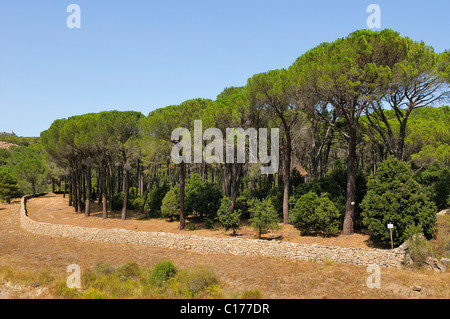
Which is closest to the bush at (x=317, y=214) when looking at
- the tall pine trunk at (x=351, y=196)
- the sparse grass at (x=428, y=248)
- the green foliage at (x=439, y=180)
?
the tall pine trunk at (x=351, y=196)

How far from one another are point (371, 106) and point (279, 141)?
1164 centimetres

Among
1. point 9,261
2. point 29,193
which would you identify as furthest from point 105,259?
point 29,193

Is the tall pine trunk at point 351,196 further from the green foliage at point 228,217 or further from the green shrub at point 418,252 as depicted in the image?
the green foliage at point 228,217

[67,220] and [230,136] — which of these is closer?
[230,136]

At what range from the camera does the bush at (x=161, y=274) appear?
12.0m

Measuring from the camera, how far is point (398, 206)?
1491 cm

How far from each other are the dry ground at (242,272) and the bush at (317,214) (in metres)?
4.72

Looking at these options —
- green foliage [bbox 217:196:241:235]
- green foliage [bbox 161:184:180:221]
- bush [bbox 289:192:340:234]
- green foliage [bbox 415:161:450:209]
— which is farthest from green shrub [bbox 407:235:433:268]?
green foliage [bbox 161:184:180:221]

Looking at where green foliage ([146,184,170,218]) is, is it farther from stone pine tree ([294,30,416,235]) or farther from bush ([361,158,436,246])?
bush ([361,158,436,246])

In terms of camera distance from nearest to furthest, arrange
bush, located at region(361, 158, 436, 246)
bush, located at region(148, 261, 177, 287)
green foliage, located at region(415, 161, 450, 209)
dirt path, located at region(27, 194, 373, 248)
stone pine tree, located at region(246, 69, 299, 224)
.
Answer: bush, located at region(148, 261, 177, 287), bush, located at region(361, 158, 436, 246), dirt path, located at region(27, 194, 373, 248), green foliage, located at region(415, 161, 450, 209), stone pine tree, located at region(246, 69, 299, 224)

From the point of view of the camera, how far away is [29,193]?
57.5m

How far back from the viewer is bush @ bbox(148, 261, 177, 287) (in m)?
12.0

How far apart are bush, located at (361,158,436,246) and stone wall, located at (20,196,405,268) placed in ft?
4.62
